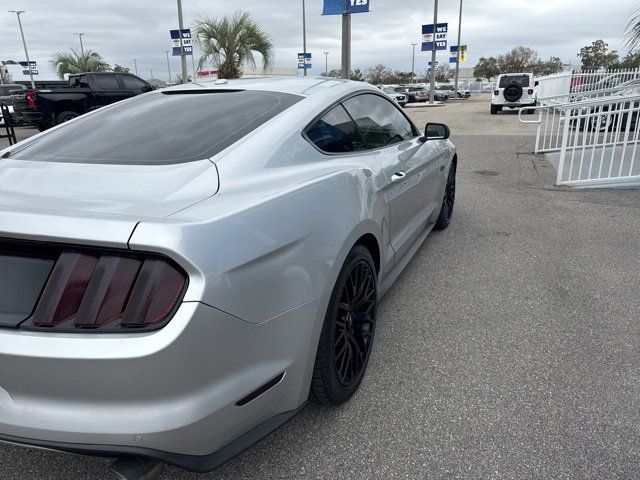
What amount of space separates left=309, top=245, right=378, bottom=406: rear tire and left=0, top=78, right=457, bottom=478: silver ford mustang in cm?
1

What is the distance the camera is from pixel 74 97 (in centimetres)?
1507

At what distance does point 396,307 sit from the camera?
3.44 meters

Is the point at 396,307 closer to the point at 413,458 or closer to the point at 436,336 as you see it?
the point at 436,336

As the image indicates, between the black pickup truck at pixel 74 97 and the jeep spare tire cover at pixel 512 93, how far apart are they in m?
15.4

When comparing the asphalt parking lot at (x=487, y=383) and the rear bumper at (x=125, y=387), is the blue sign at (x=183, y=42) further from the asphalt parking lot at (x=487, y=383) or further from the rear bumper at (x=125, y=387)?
the rear bumper at (x=125, y=387)

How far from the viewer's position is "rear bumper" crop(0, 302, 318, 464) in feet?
4.63

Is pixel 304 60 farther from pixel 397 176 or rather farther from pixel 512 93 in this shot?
pixel 397 176

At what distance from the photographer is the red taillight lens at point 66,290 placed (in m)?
1.46

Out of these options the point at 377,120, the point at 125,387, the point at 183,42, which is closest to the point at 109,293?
the point at 125,387

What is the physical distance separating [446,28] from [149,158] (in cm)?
3316

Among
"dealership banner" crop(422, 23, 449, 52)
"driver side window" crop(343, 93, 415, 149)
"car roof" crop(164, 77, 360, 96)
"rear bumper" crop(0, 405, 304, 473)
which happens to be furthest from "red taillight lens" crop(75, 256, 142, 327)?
"dealership banner" crop(422, 23, 449, 52)

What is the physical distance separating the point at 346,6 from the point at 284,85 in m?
8.88

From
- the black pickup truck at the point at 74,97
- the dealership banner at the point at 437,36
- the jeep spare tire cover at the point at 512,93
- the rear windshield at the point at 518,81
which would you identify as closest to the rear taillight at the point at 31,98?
the black pickup truck at the point at 74,97

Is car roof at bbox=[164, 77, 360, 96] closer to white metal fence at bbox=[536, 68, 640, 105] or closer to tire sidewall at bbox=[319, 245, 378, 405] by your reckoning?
tire sidewall at bbox=[319, 245, 378, 405]
